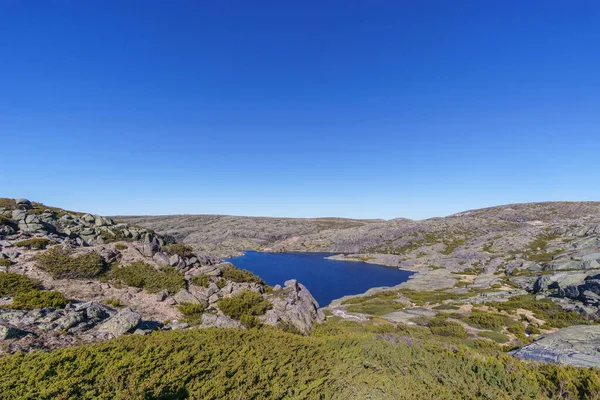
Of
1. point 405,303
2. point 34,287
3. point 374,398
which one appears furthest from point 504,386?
point 405,303

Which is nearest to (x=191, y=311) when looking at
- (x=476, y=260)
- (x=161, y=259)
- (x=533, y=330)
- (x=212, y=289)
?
(x=212, y=289)

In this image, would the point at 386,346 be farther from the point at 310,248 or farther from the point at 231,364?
the point at 310,248

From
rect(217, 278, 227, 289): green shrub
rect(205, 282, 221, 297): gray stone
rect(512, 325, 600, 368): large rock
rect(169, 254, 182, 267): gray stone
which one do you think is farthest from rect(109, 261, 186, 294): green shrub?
rect(512, 325, 600, 368): large rock

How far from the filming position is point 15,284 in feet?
46.9

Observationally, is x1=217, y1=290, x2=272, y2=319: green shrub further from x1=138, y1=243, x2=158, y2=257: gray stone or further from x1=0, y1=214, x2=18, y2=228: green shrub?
x1=0, y1=214, x2=18, y2=228: green shrub

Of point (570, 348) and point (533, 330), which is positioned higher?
point (570, 348)

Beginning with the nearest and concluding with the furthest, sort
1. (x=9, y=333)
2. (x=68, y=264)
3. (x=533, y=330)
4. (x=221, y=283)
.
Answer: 1. (x=9, y=333)
2. (x=68, y=264)
3. (x=221, y=283)
4. (x=533, y=330)

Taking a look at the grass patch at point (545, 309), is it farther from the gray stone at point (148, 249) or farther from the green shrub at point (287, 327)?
the gray stone at point (148, 249)

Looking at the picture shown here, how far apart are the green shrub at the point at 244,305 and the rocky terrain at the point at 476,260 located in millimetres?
18195

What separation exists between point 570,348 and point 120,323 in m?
28.3

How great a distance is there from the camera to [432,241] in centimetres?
11819

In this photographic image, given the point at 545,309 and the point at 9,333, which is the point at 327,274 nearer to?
the point at 545,309

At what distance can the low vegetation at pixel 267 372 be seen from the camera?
691 centimetres

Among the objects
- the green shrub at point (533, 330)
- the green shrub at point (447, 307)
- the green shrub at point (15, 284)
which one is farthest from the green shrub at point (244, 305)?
the green shrub at point (447, 307)
